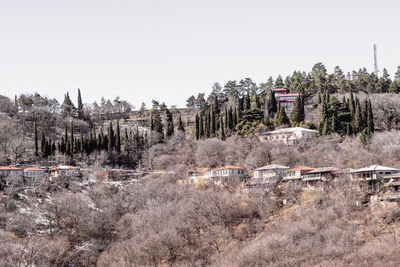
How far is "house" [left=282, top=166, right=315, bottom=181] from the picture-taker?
2562 inches

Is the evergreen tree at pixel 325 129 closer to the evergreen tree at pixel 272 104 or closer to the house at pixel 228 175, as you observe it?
the house at pixel 228 175

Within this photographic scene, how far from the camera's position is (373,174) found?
192ft

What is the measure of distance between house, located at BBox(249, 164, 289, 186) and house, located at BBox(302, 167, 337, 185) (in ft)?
14.8

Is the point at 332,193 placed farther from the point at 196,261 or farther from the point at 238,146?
the point at 238,146

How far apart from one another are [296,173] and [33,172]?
35665 mm

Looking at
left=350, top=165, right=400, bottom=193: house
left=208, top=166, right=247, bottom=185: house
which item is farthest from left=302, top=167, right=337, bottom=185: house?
left=208, top=166, right=247, bottom=185: house

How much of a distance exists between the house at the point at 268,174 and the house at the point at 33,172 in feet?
95.4

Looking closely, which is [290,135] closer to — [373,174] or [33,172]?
[373,174]

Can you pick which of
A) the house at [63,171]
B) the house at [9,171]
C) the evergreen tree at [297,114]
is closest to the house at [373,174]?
the evergreen tree at [297,114]

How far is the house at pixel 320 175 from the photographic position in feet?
204

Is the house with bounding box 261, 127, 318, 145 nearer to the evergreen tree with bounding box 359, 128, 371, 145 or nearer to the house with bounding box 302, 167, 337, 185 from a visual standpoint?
the evergreen tree with bounding box 359, 128, 371, 145

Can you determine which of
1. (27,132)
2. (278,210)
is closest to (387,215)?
(278,210)

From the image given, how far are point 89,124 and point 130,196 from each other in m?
49.1

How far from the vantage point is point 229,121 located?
85625 millimetres
